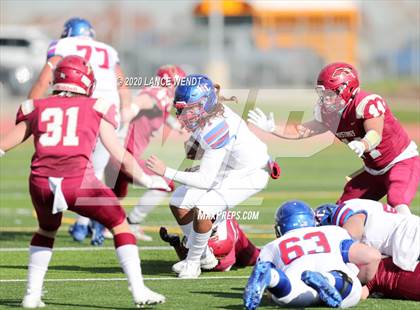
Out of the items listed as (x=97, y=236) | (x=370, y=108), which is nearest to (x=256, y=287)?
(x=370, y=108)

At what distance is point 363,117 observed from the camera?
7.72 meters

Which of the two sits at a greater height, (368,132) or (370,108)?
(370,108)

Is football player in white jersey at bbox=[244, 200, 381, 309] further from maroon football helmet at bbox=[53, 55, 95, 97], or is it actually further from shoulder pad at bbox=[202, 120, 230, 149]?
maroon football helmet at bbox=[53, 55, 95, 97]

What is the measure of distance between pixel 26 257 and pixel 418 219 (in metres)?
3.91

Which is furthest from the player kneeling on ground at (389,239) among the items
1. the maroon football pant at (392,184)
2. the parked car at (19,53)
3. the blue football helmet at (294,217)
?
the parked car at (19,53)

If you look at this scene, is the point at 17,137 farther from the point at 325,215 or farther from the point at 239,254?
the point at 239,254

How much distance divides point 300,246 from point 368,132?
1750mm

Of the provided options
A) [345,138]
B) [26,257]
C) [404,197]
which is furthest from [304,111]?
[26,257]

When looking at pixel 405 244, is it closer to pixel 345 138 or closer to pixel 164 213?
pixel 345 138

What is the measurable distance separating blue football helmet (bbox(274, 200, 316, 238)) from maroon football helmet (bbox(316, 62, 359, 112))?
1.66 m

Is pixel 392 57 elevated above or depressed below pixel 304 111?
below

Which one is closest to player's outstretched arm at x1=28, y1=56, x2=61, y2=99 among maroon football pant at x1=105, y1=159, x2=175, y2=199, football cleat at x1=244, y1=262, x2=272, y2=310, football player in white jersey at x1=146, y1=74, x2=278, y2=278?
maroon football pant at x1=105, y1=159, x2=175, y2=199

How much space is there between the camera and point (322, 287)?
19.2 feet

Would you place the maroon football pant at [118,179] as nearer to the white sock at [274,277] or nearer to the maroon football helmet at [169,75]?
the maroon football helmet at [169,75]
